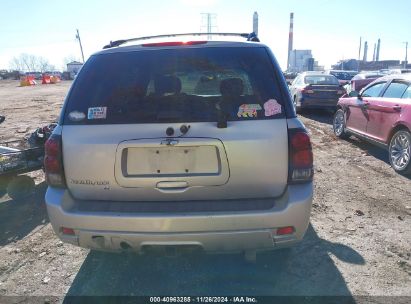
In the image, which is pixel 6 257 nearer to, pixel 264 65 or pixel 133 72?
pixel 133 72

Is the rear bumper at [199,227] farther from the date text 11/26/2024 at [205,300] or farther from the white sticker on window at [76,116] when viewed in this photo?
the white sticker on window at [76,116]

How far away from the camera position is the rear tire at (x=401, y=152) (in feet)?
18.2

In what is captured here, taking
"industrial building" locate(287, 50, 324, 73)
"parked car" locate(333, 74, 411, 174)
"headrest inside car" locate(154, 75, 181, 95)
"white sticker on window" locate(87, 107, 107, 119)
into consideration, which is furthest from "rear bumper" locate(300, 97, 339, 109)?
"industrial building" locate(287, 50, 324, 73)

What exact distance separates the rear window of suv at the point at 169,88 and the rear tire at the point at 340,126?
6.44 m

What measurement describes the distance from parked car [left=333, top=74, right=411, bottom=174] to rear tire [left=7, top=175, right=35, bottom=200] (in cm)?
605

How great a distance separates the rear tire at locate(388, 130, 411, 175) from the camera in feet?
18.2

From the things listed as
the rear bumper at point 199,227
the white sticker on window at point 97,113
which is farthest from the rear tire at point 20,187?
the white sticker on window at point 97,113

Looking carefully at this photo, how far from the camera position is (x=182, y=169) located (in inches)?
95.0

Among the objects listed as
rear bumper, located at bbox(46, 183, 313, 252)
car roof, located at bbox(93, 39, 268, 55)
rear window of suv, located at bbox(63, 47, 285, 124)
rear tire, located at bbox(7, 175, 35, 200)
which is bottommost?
rear tire, located at bbox(7, 175, 35, 200)

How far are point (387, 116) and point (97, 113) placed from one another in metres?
5.53

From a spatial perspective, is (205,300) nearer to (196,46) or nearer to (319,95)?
(196,46)

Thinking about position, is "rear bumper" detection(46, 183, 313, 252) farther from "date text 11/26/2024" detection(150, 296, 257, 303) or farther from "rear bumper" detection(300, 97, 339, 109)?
"rear bumper" detection(300, 97, 339, 109)

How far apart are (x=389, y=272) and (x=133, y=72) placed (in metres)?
2.83

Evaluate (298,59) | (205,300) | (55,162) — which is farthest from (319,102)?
(298,59)
